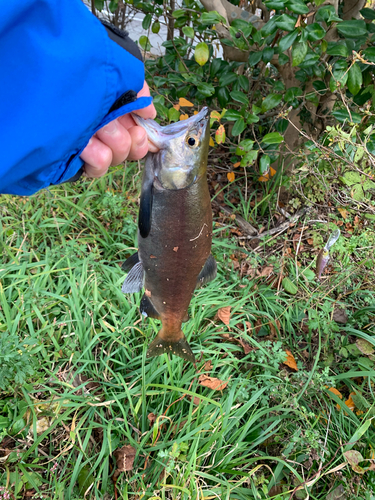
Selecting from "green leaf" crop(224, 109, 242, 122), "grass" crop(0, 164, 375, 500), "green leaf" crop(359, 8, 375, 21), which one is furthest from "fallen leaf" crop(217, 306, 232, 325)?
"green leaf" crop(359, 8, 375, 21)

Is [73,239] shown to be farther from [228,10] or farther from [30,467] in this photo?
[228,10]

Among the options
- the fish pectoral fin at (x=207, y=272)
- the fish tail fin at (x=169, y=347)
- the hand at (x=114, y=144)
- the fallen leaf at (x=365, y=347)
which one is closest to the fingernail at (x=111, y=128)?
the hand at (x=114, y=144)

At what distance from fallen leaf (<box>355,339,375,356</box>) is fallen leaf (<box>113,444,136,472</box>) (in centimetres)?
185

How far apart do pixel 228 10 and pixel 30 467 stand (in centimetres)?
354

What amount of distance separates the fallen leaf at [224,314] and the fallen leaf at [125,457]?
1.12m

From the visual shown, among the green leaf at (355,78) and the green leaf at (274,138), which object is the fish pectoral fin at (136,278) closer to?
the green leaf at (274,138)

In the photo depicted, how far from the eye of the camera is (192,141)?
128 centimetres

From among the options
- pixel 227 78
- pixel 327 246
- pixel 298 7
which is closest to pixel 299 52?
pixel 298 7

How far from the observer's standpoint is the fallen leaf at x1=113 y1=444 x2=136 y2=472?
1783 millimetres

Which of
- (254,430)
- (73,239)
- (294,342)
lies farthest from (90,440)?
(294,342)

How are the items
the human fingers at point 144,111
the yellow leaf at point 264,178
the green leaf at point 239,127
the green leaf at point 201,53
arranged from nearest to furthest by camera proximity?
the human fingers at point 144,111 < the green leaf at point 201,53 < the green leaf at point 239,127 < the yellow leaf at point 264,178

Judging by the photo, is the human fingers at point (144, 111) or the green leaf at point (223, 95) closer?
the human fingers at point (144, 111)

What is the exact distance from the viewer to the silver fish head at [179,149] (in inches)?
48.8

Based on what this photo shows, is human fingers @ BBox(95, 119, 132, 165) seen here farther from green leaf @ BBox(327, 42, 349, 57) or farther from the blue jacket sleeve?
green leaf @ BBox(327, 42, 349, 57)
